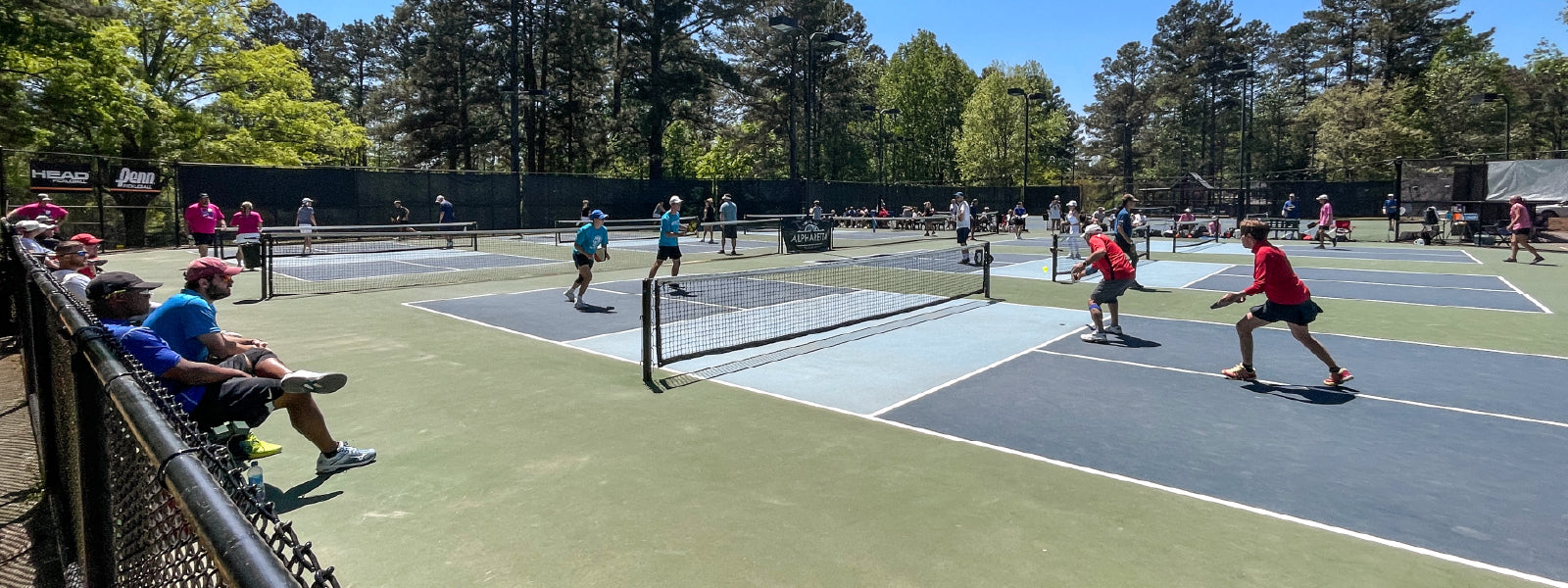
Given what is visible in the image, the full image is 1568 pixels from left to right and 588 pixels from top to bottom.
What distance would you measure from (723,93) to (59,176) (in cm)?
4871

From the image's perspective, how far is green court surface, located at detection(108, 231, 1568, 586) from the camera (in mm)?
4215

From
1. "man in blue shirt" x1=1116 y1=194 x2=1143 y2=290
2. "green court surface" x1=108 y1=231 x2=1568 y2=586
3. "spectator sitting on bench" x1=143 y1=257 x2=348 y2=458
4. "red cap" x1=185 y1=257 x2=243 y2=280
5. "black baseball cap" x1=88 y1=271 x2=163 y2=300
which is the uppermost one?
"man in blue shirt" x1=1116 y1=194 x2=1143 y2=290

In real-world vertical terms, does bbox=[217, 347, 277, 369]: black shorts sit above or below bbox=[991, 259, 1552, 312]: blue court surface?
above

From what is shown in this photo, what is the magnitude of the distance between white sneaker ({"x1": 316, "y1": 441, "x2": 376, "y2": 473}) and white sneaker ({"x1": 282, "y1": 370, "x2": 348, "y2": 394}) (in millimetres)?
1277

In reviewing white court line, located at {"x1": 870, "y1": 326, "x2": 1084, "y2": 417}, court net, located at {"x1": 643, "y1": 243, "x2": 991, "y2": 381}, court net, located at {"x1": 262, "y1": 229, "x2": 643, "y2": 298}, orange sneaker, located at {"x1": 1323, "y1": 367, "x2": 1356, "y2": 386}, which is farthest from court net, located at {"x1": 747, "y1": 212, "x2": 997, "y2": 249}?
orange sneaker, located at {"x1": 1323, "y1": 367, "x2": 1356, "y2": 386}

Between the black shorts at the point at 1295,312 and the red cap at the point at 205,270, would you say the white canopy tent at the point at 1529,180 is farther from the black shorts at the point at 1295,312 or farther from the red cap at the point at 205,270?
the red cap at the point at 205,270

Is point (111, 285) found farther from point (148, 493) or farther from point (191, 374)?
point (148, 493)

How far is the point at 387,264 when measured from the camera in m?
21.0

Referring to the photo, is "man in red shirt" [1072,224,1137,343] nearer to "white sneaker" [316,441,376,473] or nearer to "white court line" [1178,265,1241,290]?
"white court line" [1178,265,1241,290]

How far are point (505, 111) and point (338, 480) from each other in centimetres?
5442

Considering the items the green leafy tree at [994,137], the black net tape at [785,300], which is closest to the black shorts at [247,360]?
the black net tape at [785,300]

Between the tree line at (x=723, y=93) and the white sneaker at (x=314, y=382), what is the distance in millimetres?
23655

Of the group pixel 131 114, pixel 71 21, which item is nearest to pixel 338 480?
pixel 71 21

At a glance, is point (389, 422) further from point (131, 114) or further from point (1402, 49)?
point (1402, 49)
